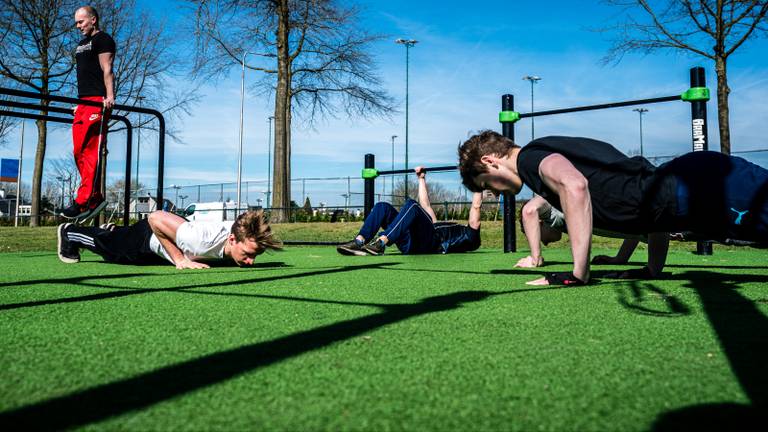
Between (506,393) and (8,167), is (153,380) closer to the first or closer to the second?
(506,393)

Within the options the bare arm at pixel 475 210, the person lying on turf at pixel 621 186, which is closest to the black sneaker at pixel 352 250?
the bare arm at pixel 475 210

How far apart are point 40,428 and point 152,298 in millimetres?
1760

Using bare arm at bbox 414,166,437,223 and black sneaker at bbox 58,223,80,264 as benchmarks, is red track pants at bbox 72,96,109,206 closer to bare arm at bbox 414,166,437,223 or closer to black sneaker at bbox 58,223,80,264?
black sneaker at bbox 58,223,80,264

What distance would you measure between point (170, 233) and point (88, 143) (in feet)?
6.03

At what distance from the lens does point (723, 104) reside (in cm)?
1101

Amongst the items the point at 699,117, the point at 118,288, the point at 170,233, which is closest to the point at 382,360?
the point at 118,288

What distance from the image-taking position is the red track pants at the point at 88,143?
18.0ft

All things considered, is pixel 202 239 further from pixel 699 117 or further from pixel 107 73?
Answer: pixel 699 117

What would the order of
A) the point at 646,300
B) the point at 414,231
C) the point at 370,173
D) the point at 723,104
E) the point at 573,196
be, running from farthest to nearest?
1. the point at 723,104
2. the point at 370,173
3. the point at 414,231
4. the point at 573,196
5. the point at 646,300

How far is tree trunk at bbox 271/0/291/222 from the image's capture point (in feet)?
55.9

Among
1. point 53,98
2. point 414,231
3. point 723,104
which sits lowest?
point 414,231

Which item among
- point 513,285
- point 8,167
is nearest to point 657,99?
point 513,285

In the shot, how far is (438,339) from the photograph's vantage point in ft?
5.83

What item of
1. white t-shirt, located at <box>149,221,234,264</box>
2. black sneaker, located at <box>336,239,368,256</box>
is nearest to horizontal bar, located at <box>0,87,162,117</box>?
white t-shirt, located at <box>149,221,234,264</box>
